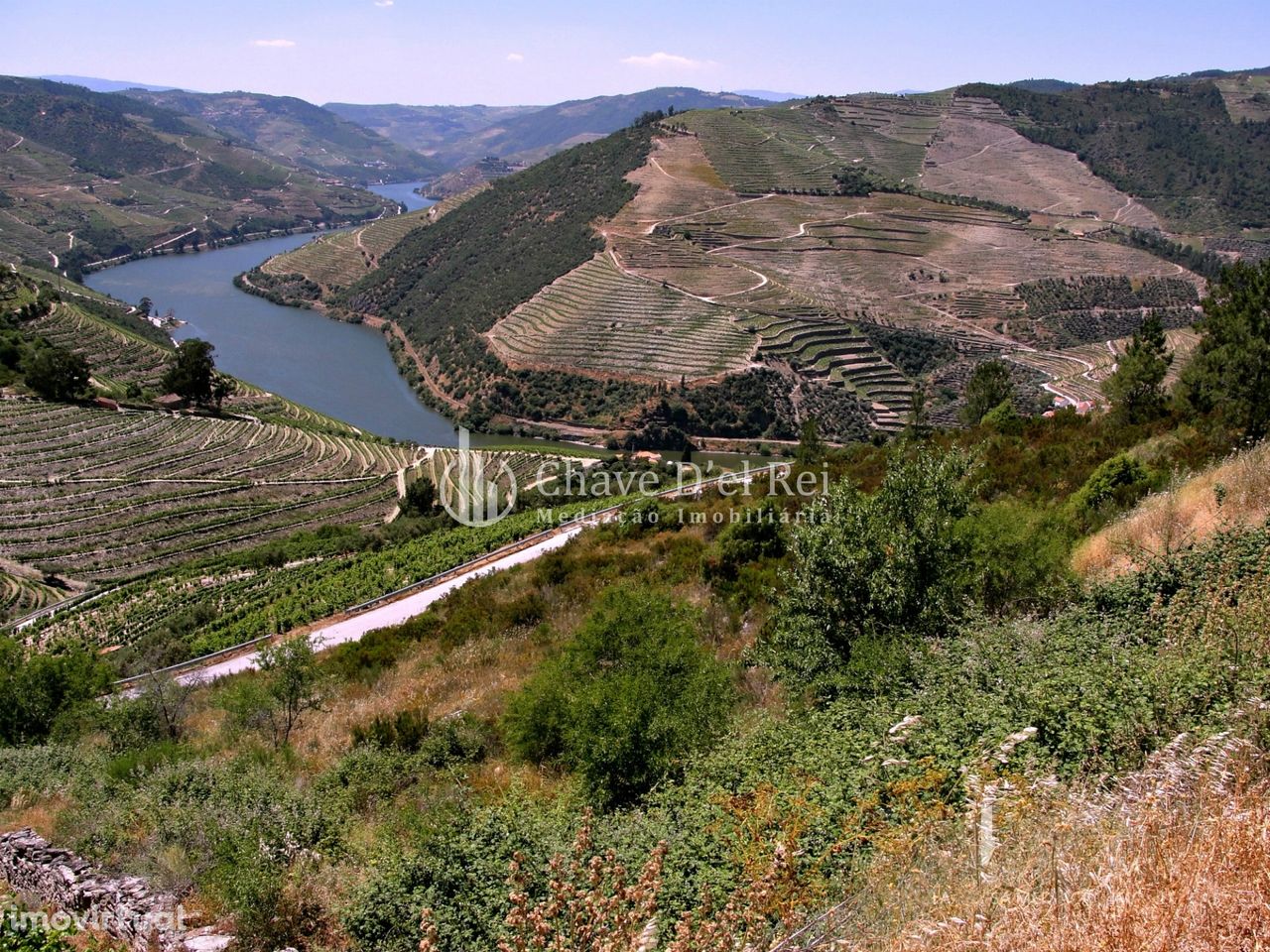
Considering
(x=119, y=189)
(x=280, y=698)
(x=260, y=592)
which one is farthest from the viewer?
(x=119, y=189)

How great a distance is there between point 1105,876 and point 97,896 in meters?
6.13

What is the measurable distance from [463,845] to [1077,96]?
516 feet

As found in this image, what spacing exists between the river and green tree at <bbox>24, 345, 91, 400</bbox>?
20.5 metres

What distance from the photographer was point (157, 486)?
3297 cm

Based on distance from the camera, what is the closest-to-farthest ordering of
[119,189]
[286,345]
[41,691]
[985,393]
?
1. [41,691]
2. [985,393]
3. [286,345]
4. [119,189]

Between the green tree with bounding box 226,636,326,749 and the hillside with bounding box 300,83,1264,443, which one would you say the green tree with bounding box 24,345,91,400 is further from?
the green tree with bounding box 226,636,326,749

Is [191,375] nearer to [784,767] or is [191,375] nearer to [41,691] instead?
[41,691]

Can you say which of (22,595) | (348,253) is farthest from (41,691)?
(348,253)

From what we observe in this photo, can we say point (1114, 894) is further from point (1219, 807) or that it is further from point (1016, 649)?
point (1016, 649)

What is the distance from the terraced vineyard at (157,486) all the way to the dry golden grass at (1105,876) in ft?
97.1

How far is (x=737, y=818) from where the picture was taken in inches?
193

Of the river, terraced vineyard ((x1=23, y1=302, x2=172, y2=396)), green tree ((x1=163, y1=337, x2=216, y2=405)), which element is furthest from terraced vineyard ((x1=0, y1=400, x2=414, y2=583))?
the river

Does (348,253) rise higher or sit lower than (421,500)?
higher

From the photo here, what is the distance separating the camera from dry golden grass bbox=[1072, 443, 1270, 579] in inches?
299
